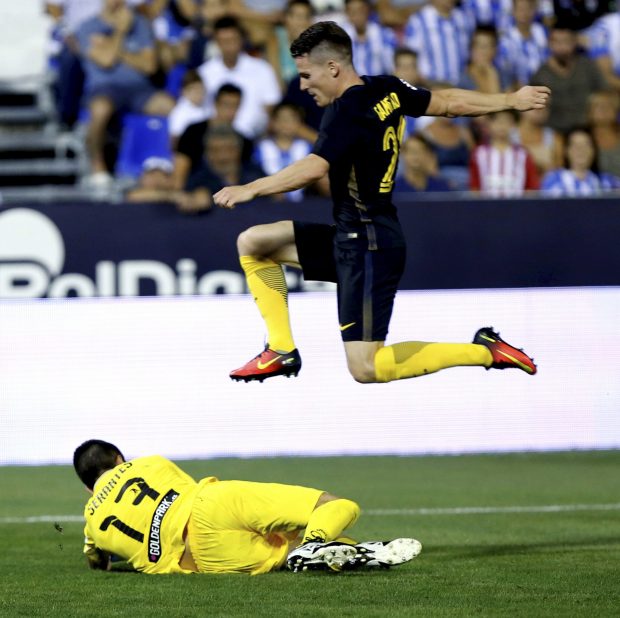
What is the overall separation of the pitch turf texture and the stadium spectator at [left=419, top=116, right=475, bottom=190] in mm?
3234

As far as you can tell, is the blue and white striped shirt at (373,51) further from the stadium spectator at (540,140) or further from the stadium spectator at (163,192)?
the stadium spectator at (163,192)

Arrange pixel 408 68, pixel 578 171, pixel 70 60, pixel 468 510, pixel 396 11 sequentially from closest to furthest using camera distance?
pixel 468 510, pixel 578 171, pixel 408 68, pixel 70 60, pixel 396 11

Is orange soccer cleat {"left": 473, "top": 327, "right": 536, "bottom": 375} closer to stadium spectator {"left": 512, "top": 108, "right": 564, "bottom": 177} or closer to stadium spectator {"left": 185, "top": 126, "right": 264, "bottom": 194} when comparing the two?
stadium spectator {"left": 185, "top": 126, "right": 264, "bottom": 194}

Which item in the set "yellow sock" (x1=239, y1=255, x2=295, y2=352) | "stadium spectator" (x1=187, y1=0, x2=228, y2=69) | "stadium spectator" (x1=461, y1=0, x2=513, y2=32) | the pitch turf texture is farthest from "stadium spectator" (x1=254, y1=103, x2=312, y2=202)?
"yellow sock" (x1=239, y1=255, x2=295, y2=352)

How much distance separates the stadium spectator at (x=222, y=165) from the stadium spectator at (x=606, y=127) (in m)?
3.46

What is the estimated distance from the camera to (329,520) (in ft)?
21.8

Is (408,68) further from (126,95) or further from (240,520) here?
(240,520)

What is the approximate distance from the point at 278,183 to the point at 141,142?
751 centimetres

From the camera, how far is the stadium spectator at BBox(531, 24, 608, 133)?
1462 cm

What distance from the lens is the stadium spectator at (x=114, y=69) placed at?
1420 cm

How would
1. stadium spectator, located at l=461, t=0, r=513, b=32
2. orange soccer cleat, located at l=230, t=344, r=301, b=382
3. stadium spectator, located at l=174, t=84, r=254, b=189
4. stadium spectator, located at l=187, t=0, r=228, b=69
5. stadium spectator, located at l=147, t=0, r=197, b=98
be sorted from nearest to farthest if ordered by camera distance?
orange soccer cleat, located at l=230, t=344, r=301, b=382 → stadium spectator, located at l=174, t=84, r=254, b=189 → stadium spectator, located at l=147, t=0, r=197, b=98 → stadium spectator, located at l=187, t=0, r=228, b=69 → stadium spectator, located at l=461, t=0, r=513, b=32

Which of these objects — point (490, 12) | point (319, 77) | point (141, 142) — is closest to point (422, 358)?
point (319, 77)

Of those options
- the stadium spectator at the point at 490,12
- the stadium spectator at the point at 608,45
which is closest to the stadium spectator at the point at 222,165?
the stadium spectator at the point at 490,12

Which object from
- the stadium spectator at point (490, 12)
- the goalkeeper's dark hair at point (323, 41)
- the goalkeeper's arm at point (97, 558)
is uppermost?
the stadium spectator at point (490, 12)
